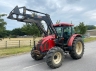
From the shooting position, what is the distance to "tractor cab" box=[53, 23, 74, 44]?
8859mm

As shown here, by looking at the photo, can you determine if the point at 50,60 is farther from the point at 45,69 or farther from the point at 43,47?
the point at 43,47

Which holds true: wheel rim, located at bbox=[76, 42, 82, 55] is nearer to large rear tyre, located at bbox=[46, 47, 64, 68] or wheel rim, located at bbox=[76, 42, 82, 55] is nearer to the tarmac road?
the tarmac road

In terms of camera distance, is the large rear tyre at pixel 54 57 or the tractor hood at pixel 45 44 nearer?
the large rear tyre at pixel 54 57

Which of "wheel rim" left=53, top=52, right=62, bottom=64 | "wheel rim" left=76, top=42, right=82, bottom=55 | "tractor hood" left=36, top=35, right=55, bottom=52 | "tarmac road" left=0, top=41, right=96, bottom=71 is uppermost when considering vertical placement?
"tractor hood" left=36, top=35, right=55, bottom=52

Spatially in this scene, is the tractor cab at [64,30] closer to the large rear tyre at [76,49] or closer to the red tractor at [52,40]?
the red tractor at [52,40]

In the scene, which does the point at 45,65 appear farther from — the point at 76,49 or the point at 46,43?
the point at 76,49

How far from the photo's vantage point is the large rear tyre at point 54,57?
275 inches

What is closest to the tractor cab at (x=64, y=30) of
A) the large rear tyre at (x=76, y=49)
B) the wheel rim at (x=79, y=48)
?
the large rear tyre at (x=76, y=49)

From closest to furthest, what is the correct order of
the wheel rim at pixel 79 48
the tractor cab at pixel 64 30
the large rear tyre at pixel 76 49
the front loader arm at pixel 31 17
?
the front loader arm at pixel 31 17 < the large rear tyre at pixel 76 49 < the tractor cab at pixel 64 30 < the wheel rim at pixel 79 48

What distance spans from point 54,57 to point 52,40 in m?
1.26

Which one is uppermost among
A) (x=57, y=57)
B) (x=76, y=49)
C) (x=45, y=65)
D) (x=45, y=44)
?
(x=45, y=44)

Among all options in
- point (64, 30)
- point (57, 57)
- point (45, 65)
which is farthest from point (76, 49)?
point (45, 65)

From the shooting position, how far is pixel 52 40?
841 cm

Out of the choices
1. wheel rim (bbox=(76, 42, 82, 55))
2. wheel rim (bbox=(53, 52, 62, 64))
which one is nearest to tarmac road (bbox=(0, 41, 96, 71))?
wheel rim (bbox=(53, 52, 62, 64))
